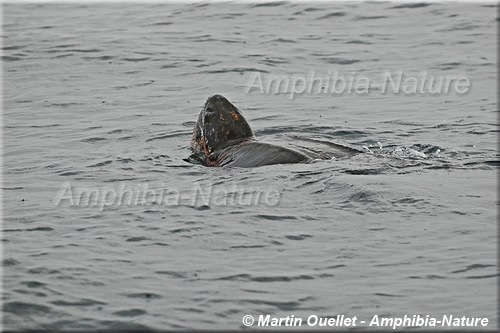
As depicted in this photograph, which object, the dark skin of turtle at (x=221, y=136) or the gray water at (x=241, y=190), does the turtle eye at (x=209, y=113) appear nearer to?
the dark skin of turtle at (x=221, y=136)

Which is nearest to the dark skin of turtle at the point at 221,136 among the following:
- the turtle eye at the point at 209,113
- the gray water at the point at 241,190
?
the turtle eye at the point at 209,113

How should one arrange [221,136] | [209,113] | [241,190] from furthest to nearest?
[209,113]
[221,136]
[241,190]

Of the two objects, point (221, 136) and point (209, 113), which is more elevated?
point (209, 113)

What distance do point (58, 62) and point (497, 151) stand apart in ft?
34.6

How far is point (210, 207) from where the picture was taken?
998 centimetres

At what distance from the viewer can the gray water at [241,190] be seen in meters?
7.54

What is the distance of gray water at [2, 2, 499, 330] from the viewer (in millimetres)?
7539

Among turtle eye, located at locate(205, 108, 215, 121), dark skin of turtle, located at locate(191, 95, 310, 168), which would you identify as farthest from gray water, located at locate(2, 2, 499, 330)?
turtle eye, located at locate(205, 108, 215, 121)

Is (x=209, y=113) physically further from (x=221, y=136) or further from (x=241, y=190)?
(x=241, y=190)

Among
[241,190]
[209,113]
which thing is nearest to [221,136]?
[209,113]

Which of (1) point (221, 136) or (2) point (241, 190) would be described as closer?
(2) point (241, 190)

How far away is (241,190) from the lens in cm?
1055

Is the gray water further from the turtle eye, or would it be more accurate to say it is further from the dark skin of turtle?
the turtle eye

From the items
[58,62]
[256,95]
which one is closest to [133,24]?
[58,62]
